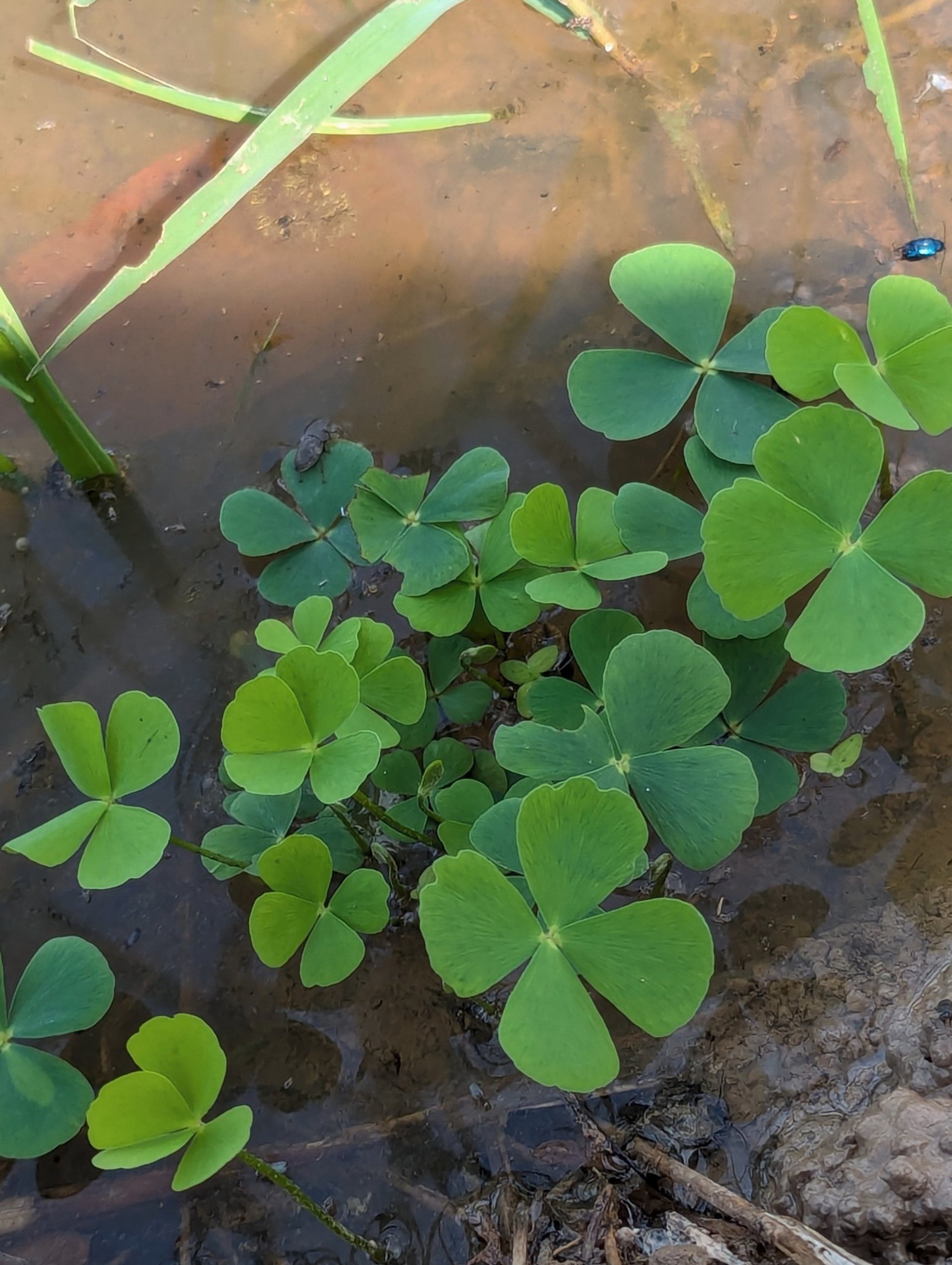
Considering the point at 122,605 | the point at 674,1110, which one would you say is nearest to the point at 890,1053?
the point at 674,1110

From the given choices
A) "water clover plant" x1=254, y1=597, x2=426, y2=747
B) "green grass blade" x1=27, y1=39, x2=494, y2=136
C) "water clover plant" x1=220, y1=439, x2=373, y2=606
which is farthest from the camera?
"green grass blade" x1=27, y1=39, x2=494, y2=136

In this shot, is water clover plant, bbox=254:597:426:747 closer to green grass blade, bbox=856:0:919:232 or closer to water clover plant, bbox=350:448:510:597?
water clover plant, bbox=350:448:510:597

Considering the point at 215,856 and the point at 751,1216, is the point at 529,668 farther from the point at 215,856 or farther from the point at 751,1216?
the point at 751,1216

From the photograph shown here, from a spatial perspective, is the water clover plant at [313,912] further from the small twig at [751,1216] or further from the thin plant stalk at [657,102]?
the thin plant stalk at [657,102]

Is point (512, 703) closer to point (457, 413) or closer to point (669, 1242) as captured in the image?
point (457, 413)

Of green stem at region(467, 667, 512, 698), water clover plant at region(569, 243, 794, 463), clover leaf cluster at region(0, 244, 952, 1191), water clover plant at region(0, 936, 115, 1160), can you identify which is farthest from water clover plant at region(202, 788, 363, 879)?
water clover plant at region(569, 243, 794, 463)

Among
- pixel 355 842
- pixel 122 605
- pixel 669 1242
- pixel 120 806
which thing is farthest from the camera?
pixel 122 605

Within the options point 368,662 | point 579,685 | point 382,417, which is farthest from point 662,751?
point 382,417
